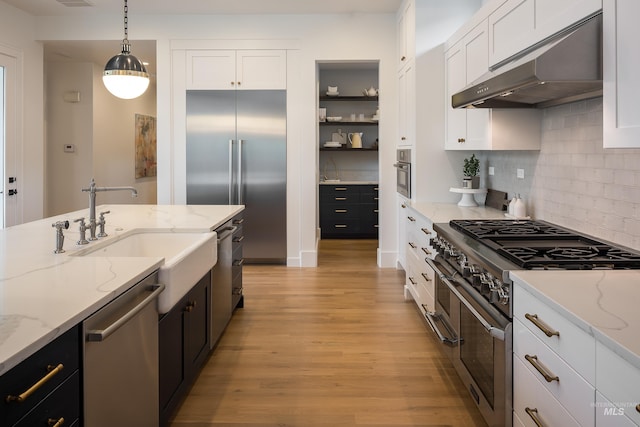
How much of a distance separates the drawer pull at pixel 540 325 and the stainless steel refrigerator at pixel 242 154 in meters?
4.63

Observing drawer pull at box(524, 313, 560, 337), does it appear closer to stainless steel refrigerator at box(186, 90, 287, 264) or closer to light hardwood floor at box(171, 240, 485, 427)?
light hardwood floor at box(171, 240, 485, 427)

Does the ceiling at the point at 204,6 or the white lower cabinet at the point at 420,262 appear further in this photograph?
the ceiling at the point at 204,6

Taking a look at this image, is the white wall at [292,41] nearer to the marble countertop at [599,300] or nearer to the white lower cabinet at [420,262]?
the white lower cabinet at [420,262]

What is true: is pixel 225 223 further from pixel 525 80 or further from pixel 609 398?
pixel 609 398

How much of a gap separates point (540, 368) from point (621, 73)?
1044 millimetres

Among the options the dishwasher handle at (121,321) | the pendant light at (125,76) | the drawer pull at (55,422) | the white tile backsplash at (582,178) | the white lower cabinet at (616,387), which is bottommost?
the drawer pull at (55,422)

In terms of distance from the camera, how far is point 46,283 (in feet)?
5.96

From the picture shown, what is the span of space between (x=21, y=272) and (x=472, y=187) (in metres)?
3.64

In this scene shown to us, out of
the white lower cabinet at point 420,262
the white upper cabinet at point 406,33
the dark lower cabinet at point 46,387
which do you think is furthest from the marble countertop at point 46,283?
the white upper cabinet at point 406,33

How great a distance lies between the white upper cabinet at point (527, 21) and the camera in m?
2.21

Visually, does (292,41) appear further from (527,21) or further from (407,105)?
(527,21)

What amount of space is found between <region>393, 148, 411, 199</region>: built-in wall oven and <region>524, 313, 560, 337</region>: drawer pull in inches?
129

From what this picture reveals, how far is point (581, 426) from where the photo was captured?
58.9 inches

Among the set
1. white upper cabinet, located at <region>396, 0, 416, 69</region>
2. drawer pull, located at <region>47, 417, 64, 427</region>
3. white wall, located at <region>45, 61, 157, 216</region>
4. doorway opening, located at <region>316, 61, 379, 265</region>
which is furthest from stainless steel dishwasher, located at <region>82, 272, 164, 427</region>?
white wall, located at <region>45, 61, 157, 216</region>
